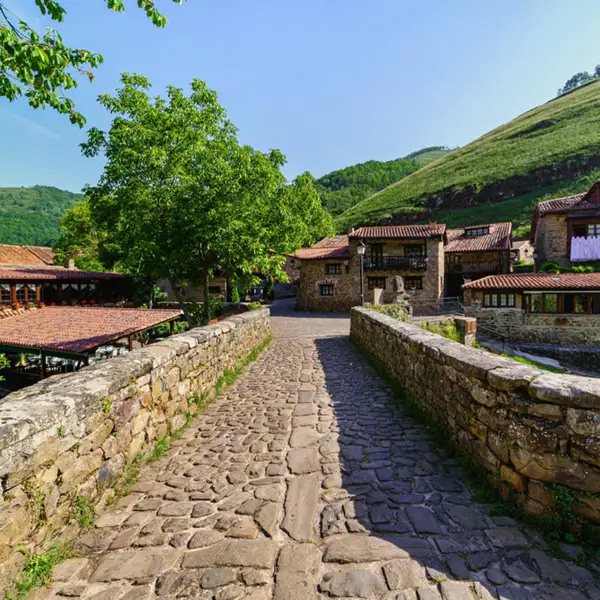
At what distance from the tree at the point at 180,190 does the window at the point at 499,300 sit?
13867 millimetres

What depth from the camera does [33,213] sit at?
99.2 meters

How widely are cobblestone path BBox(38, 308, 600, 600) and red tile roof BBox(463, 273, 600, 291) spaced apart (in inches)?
773

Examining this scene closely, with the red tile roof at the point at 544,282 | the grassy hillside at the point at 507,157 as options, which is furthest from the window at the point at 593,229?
the grassy hillside at the point at 507,157

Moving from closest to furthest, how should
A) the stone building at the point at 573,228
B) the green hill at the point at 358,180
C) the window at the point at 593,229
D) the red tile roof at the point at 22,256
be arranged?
the stone building at the point at 573,228 → the window at the point at 593,229 → the red tile roof at the point at 22,256 → the green hill at the point at 358,180

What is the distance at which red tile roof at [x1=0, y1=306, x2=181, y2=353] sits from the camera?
9812 mm

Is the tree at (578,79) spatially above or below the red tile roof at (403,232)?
above

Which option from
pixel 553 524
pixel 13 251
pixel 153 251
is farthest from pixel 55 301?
pixel 553 524

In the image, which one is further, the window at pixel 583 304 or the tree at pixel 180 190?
the window at pixel 583 304

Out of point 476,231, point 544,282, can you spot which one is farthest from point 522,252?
point 544,282

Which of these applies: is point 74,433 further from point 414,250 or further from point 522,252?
point 522,252

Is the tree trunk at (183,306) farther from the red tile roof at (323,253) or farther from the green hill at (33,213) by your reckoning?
the green hill at (33,213)

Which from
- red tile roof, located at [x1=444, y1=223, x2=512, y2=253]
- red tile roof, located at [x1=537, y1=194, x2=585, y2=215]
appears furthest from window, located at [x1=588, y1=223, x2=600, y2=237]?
red tile roof, located at [x1=444, y1=223, x2=512, y2=253]

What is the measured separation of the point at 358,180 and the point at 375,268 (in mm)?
98252

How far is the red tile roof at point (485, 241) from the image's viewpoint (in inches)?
1288
